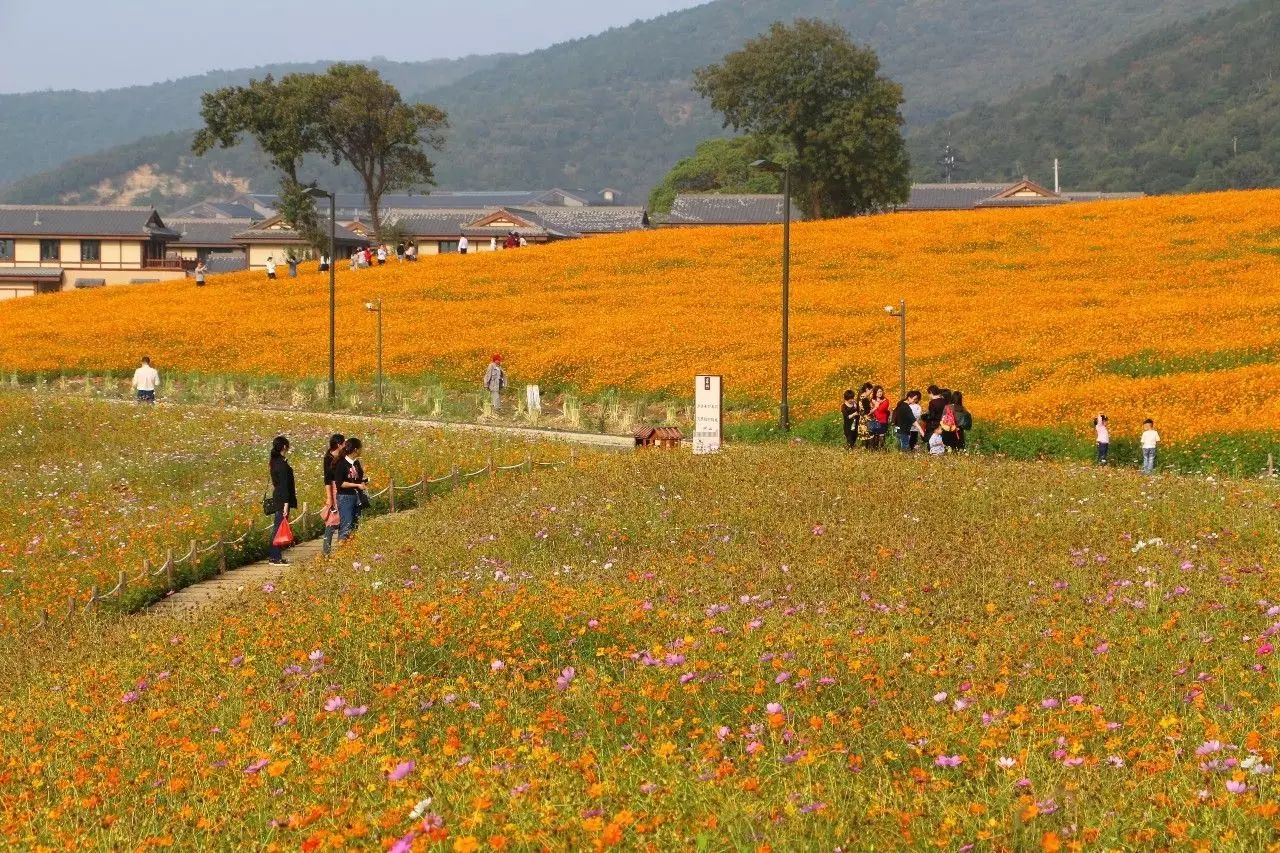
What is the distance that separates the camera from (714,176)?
458 feet

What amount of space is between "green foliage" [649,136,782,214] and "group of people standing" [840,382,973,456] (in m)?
95.0

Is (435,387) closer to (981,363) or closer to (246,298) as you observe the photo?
(981,363)

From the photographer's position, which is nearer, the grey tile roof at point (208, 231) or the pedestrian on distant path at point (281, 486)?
the pedestrian on distant path at point (281, 486)

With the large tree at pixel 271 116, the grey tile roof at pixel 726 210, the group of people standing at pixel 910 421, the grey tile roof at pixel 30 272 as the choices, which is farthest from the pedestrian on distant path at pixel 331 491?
the grey tile roof at pixel 30 272

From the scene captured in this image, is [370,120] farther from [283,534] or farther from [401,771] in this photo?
[401,771]

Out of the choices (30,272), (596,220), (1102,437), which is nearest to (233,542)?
(1102,437)

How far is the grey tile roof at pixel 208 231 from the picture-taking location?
5033 inches

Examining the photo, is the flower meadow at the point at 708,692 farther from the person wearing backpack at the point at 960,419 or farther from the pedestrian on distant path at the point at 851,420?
the pedestrian on distant path at the point at 851,420

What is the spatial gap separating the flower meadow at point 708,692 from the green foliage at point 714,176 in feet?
356

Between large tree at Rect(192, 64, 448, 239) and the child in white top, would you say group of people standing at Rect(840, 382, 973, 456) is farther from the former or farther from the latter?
large tree at Rect(192, 64, 448, 239)

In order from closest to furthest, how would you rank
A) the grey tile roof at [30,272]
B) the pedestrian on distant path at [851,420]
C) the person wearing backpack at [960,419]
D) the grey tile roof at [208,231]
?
1. the person wearing backpack at [960,419]
2. the pedestrian on distant path at [851,420]
3. the grey tile roof at [30,272]
4. the grey tile roof at [208,231]

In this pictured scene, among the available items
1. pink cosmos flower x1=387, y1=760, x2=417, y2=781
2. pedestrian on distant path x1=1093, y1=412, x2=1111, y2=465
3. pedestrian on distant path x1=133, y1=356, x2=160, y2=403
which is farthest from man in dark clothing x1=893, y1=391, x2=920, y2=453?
pink cosmos flower x1=387, y1=760, x2=417, y2=781

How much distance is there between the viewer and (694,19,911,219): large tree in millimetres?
89375

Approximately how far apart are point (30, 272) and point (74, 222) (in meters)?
5.56
